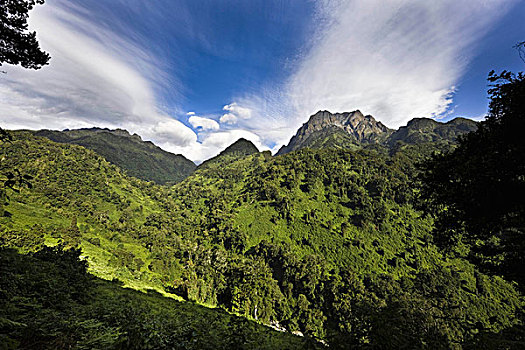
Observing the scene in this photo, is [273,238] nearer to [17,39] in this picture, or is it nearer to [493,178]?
[493,178]

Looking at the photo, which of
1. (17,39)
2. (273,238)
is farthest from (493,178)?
(273,238)

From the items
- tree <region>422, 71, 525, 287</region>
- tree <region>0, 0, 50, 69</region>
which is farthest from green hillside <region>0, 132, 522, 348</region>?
tree <region>0, 0, 50, 69</region>

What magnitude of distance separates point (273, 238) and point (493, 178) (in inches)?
4141

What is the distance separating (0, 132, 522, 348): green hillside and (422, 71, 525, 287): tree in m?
35.4

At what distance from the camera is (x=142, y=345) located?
251 inches

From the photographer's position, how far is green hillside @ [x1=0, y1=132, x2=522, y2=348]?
2650 inches

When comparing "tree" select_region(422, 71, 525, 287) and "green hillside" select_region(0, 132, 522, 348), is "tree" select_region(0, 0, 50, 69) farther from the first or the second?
"green hillside" select_region(0, 132, 522, 348)

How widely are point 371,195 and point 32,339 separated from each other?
14668 centimetres

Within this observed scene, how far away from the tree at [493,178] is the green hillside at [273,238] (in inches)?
1392

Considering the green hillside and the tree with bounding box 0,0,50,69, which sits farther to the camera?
the green hillside

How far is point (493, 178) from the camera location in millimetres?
9945

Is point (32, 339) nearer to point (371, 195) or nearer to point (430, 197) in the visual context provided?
point (430, 197)

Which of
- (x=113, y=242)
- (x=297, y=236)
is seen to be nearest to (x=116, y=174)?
(x=113, y=242)

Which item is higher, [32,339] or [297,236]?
[297,236]
